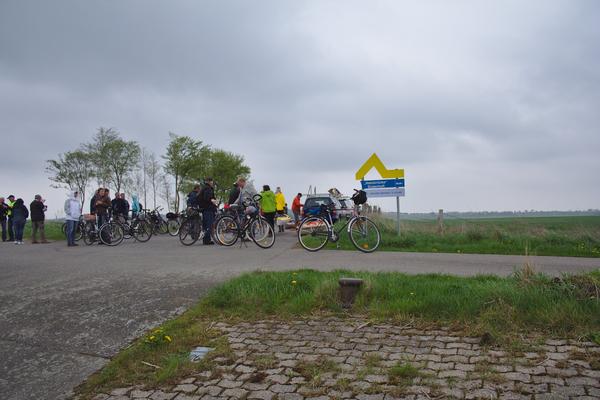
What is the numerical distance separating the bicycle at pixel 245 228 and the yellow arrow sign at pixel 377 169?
15.3ft

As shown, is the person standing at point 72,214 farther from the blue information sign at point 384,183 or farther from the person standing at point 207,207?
the blue information sign at point 384,183

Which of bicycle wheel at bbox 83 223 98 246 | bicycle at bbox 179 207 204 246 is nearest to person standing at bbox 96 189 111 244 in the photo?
bicycle wheel at bbox 83 223 98 246

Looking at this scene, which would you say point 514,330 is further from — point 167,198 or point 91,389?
point 167,198

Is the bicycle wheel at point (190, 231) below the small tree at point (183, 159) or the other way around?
below

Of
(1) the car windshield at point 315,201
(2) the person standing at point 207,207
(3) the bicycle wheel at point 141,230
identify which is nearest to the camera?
(2) the person standing at point 207,207

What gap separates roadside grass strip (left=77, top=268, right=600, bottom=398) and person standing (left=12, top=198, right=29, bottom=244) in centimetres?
1430

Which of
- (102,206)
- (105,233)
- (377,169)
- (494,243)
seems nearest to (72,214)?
(102,206)

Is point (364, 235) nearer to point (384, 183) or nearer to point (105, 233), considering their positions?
point (384, 183)

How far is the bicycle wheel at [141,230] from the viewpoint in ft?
52.9

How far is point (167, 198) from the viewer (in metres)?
43.5

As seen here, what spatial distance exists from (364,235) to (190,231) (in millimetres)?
5764

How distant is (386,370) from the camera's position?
11.3ft

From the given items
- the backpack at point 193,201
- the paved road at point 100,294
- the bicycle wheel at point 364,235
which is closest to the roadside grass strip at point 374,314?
the paved road at point 100,294

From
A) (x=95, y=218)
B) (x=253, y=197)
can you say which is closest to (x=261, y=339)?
(x=253, y=197)
